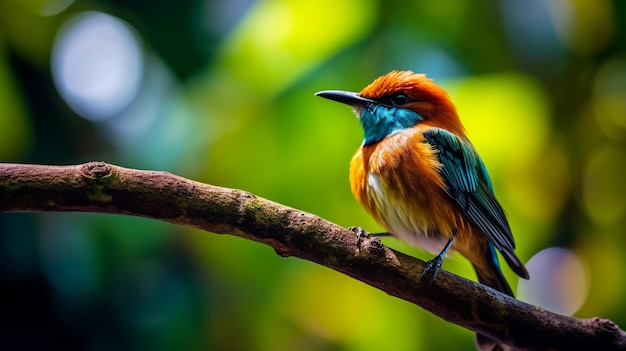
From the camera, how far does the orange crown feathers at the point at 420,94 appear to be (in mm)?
2611

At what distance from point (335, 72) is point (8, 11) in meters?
1.82

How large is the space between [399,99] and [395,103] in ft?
0.07

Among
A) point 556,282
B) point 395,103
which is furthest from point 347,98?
point 556,282

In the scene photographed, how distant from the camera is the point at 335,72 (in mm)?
3426

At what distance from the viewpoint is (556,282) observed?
3.62m

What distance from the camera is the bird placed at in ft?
8.04

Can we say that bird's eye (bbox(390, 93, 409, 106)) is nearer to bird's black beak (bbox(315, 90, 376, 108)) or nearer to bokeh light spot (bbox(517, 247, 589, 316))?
bird's black beak (bbox(315, 90, 376, 108))

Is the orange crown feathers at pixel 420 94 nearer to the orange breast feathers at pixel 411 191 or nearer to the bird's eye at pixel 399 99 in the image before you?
the bird's eye at pixel 399 99

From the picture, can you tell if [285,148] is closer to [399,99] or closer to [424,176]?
[399,99]

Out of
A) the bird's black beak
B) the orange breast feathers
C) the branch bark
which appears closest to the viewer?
the branch bark

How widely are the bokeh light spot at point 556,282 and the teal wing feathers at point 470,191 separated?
987mm

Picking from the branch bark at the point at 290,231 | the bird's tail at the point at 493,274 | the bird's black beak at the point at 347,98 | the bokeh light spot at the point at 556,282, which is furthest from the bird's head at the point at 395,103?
the bokeh light spot at the point at 556,282

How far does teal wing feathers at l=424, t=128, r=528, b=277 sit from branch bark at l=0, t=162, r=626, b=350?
437 millimetres

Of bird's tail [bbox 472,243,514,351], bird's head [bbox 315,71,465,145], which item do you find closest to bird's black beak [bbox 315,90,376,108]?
bird's head [bbox 315,71,465,145]
